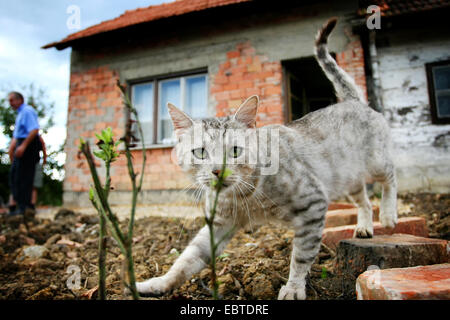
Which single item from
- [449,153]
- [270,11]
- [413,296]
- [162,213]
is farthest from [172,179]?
[413,296]

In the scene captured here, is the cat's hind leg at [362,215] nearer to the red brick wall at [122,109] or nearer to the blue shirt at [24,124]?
the red brick wall at [122,109]

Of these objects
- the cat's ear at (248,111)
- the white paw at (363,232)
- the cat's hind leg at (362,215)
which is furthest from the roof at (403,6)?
the cat's ear at (248,111)

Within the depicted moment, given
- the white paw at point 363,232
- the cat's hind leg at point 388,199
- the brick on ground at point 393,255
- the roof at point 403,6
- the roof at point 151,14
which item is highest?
the roof at point 151,14

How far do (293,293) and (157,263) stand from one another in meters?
1.15

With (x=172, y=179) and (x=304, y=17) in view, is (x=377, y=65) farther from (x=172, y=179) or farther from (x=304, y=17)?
(x=172, y=179)

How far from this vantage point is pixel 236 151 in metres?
1.68

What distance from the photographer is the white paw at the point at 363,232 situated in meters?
2.20

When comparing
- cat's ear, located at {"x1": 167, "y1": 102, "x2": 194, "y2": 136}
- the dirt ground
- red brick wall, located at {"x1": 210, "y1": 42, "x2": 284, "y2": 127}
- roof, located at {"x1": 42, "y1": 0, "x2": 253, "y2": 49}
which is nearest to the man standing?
the dirt ground

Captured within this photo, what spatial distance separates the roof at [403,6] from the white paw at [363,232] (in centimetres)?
421

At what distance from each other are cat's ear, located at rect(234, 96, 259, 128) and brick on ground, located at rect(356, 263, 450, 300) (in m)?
1.05

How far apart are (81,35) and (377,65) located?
615cm

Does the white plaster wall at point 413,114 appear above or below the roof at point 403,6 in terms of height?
below

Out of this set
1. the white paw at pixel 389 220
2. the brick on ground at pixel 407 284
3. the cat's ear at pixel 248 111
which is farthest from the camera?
the white paw at pixel 389 220

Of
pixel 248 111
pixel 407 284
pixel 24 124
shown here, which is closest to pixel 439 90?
pixel 248 111
